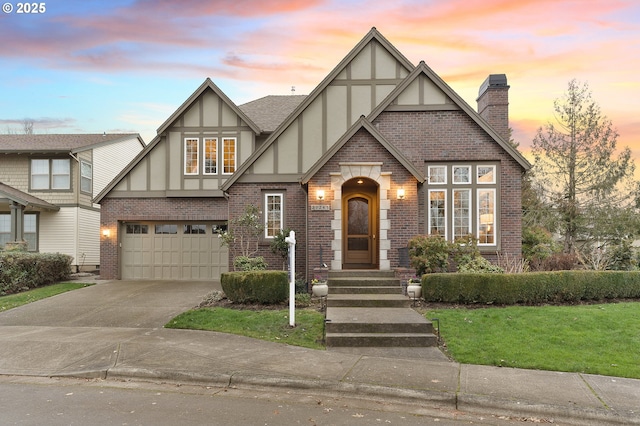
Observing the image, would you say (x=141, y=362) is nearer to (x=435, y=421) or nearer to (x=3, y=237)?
(x=435, y=421)

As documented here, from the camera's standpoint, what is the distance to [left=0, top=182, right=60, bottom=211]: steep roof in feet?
67.4

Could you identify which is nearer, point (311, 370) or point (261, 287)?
point (311, 370)

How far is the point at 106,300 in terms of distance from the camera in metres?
14.4

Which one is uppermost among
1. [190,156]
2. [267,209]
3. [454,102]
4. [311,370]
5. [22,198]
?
[454,102]

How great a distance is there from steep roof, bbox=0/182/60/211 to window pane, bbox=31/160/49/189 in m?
0.66

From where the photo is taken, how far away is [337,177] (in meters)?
14.3

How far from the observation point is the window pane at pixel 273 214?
16438mm

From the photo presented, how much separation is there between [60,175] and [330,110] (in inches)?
549

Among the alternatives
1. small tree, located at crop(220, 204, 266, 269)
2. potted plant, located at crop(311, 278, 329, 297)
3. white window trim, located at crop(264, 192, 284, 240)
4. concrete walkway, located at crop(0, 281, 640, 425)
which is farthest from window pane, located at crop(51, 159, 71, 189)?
potted plant, located at crop(311, 278, 329, 297)

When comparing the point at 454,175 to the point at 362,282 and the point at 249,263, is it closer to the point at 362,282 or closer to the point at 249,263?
the point at 362,282

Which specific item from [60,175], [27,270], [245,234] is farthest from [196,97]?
[27,270]

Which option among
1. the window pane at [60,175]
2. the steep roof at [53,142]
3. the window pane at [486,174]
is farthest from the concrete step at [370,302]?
the window pane at [60,175]

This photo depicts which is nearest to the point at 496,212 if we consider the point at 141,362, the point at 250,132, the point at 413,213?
the point at 413,213

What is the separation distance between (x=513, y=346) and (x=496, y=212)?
25.3 ft
